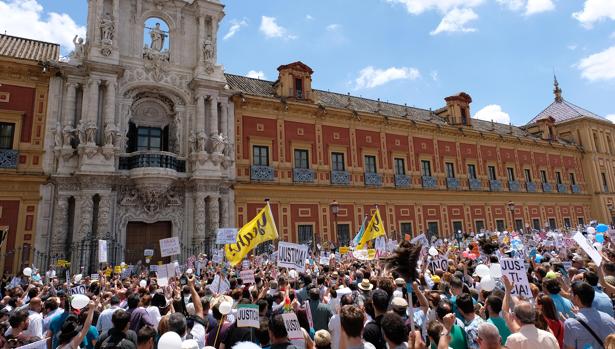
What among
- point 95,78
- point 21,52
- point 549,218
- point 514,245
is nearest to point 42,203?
point 95,78

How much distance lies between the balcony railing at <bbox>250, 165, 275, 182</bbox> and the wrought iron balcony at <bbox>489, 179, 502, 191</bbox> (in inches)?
781

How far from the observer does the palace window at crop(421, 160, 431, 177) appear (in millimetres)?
28220

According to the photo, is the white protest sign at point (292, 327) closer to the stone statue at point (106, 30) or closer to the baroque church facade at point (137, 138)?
the baroque church facade at point (137, 138)

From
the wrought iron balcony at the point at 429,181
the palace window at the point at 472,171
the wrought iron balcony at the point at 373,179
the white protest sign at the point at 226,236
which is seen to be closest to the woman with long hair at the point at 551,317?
the white protest sign at the point at 226,236

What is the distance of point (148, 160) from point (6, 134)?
19.5 feet

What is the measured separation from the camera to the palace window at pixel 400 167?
27016 millimetres

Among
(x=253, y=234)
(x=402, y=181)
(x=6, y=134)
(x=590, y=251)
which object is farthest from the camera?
(x=402, y=181)

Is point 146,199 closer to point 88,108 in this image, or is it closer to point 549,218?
point 88,108

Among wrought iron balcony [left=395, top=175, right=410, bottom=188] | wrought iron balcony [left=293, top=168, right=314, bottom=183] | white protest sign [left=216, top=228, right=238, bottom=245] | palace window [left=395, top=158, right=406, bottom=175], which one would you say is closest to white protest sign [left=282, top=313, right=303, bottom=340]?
white protest sign [left=216, top=228, right=238, bottom=245]

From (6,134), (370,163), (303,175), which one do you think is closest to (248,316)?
(6,134)

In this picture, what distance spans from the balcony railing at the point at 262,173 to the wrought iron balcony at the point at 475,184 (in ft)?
56.5

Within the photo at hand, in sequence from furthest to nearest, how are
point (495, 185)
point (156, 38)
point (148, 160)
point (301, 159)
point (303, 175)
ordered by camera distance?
point (495, 185) < point (301, 159) < point (303, 175) < point (156, 38) < point (148, 160)

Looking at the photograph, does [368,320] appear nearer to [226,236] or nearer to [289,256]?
[289,256]

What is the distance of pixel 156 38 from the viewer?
19.4m
